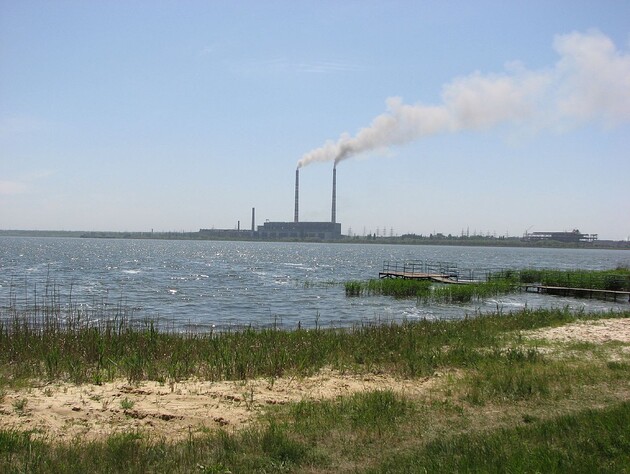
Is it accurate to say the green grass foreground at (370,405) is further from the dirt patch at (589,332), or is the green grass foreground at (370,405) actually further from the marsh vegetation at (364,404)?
the dirt patch at (589,332)

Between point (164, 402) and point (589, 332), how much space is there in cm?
1548

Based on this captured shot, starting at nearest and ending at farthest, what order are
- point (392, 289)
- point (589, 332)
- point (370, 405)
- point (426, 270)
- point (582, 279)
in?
1. point (370, 405)
2. point (589, 332)
3. point (392, 289)
4. point (582, 279)
5. point (426, 270)

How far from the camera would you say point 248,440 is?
26.0 ft

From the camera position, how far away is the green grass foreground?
704cm

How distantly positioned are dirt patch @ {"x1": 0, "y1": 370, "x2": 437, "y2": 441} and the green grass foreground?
1.63 ft

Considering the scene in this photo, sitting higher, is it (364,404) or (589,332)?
(364,404)

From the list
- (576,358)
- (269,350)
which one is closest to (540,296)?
(576,358)

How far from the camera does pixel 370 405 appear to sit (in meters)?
9.74

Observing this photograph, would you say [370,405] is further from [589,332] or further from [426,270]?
[426,270]

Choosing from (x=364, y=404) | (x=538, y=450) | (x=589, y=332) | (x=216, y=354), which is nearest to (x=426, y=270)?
(x=589, y=332)

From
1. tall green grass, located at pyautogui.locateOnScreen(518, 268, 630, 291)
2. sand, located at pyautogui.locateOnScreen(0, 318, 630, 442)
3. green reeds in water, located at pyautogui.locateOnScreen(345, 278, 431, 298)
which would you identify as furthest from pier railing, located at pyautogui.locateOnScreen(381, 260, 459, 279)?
sand, located at pyautogui.locateOnScreen(0, 318, 630, 442)

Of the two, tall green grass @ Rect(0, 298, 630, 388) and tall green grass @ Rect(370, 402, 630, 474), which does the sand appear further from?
tall green grass @ Rect(370, 402, 630, 474)

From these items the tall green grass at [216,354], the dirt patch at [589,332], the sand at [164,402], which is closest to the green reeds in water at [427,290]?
the dirt patch at [589,332]

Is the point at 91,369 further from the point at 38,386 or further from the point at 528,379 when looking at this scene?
the point at 528,379
